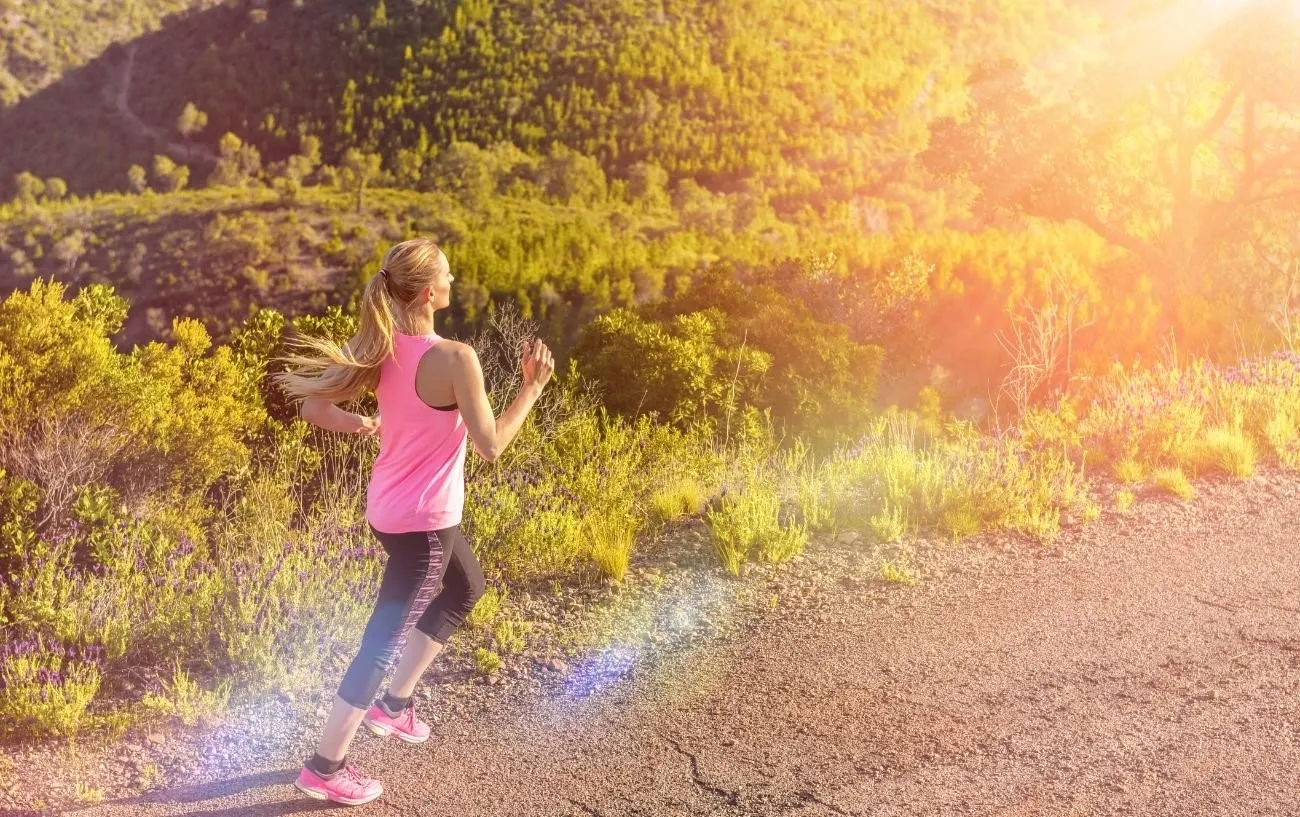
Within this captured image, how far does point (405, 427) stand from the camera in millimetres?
3178

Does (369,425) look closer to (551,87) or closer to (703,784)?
(703,784)

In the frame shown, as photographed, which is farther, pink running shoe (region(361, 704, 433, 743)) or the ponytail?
pink running shoe (region(361, 704, 433, 743))

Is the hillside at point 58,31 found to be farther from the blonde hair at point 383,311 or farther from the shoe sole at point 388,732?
the blonde hair at point 383,311

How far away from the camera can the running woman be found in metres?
3.06

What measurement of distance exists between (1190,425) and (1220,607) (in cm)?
239

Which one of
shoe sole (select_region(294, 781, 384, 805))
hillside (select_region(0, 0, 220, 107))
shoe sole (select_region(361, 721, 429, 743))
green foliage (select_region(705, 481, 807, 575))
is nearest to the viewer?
shoe sole (select_region(294, 781, 384, 805))

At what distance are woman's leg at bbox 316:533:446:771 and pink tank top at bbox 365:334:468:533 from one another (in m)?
0.10

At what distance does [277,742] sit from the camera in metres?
3.95

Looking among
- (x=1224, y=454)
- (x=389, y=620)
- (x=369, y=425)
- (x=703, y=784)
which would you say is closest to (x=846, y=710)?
(x=703, y=784)

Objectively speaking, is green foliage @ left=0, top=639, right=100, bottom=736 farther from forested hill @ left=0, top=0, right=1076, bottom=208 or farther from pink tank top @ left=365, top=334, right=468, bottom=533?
forested hill @ left=0, top=0, right=1076, bottom=208

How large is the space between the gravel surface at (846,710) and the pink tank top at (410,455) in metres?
0.99

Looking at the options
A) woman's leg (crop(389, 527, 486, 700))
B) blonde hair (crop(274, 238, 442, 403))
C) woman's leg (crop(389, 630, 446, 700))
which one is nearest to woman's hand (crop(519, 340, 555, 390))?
blonde hair (crop(274, 238, 442, 403))

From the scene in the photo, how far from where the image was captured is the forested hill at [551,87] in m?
→ 43.3

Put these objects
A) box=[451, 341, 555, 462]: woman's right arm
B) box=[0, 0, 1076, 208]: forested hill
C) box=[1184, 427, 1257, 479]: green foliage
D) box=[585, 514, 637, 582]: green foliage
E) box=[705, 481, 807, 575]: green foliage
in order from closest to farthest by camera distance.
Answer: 1. box=[451, 341, 555, 462]: woman's right arm
2. box=[585, 514, 637, 582]: green foliage
3. box=[705, 481, 807, 575]: green foliage
4. box=[1184, 427, 1257, 479]: green foliage
5. box=[0, 0, 1076, 208]: forested hill
